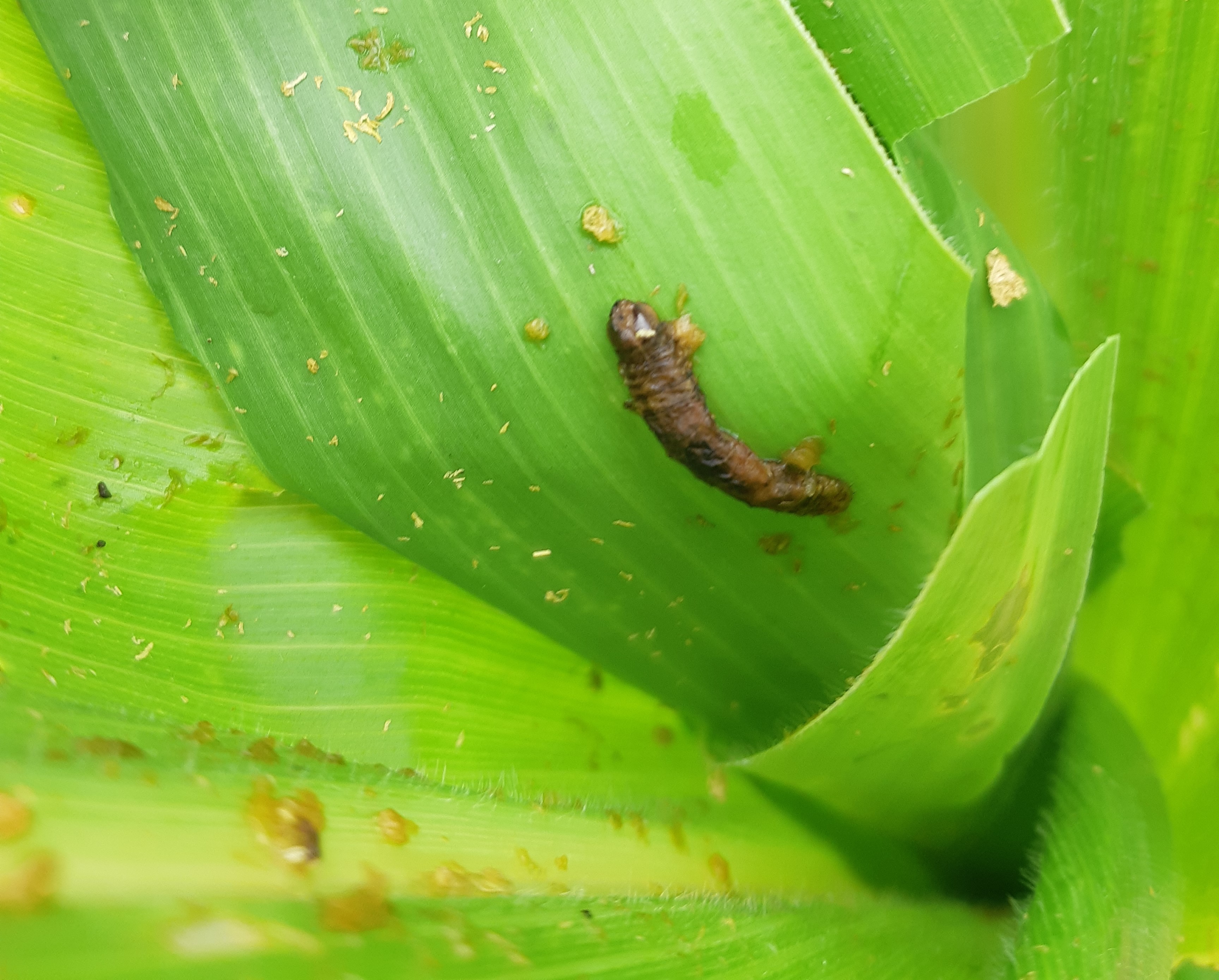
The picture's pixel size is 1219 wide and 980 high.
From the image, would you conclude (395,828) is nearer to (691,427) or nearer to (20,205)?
(691,427)

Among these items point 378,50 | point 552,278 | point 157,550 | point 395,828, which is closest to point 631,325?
point 552,278

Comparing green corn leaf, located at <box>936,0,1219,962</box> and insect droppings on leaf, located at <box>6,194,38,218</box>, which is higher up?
insect droppings on leaf, located at <box>6,194,38,218</box>

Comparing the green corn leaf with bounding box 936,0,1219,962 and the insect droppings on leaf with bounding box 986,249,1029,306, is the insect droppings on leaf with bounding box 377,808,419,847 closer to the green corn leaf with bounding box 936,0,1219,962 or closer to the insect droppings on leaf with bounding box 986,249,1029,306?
the insect droppings on leaf with bounding box 986,249,1029,306

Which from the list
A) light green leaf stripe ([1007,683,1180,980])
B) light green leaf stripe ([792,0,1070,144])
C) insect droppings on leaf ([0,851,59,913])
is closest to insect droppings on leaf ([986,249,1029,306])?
light green leaf stripe ([792,0,1070,144])

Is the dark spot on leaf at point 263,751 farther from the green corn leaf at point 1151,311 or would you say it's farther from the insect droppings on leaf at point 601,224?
the green corn leaf at point 1151,311

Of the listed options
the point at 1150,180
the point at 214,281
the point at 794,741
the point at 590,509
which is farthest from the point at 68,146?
the point at 1150,180

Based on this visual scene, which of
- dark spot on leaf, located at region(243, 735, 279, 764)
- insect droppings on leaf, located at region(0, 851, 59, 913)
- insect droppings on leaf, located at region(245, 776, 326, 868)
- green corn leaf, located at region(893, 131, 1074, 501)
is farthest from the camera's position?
green corn leaf, located at region(893, 131, 1074, 501)

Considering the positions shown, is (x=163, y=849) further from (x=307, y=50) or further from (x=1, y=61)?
(x=1, y=61)
